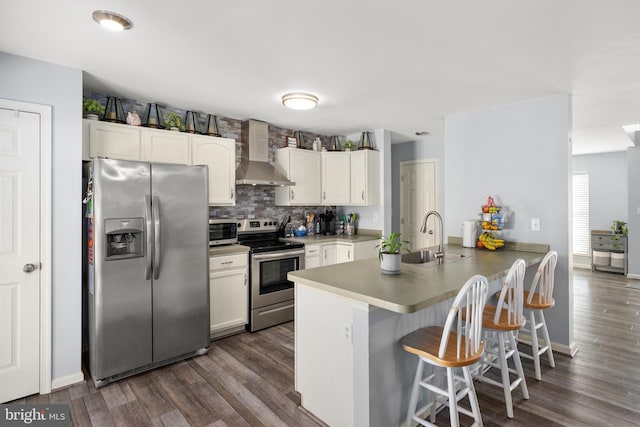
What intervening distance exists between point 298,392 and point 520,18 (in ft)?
9.02

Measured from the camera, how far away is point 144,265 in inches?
109

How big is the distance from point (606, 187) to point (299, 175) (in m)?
6.74

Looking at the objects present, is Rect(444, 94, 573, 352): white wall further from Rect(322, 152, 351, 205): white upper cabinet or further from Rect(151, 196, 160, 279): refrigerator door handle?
Rect(151, 196, 160, 279): refrigerator door handle

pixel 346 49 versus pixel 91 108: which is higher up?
pixel 346 49

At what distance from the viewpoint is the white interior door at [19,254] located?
2.37 meters

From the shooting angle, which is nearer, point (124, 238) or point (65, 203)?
point (65, 203)

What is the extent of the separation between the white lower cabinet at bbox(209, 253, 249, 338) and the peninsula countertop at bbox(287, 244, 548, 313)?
4.82 feet

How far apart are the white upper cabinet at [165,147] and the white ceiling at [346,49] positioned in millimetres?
Answer: 364

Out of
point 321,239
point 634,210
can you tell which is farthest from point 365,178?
point 634,210

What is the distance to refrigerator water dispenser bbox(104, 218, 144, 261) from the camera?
262 cm

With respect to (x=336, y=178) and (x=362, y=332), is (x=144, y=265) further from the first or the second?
(x=336, y=178)

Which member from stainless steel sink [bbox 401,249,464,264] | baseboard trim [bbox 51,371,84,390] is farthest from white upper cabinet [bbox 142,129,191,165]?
stainless steel sink [bbox 401,249,464,264]

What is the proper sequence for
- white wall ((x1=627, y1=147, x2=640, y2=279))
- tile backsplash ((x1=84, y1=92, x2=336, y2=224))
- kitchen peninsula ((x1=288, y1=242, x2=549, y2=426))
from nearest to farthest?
1. kitchen peninsula ((x1=288, y1=242, x2=549, y2=426))
2. tile backsplash ((x1=84, y1=92, x2=336, y2=224))
3. white wall ((x1=627, y1=147, x2=640, y2=279))

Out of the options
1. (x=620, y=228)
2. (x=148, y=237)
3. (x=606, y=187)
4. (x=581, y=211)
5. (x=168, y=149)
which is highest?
(x=168, y=149)
